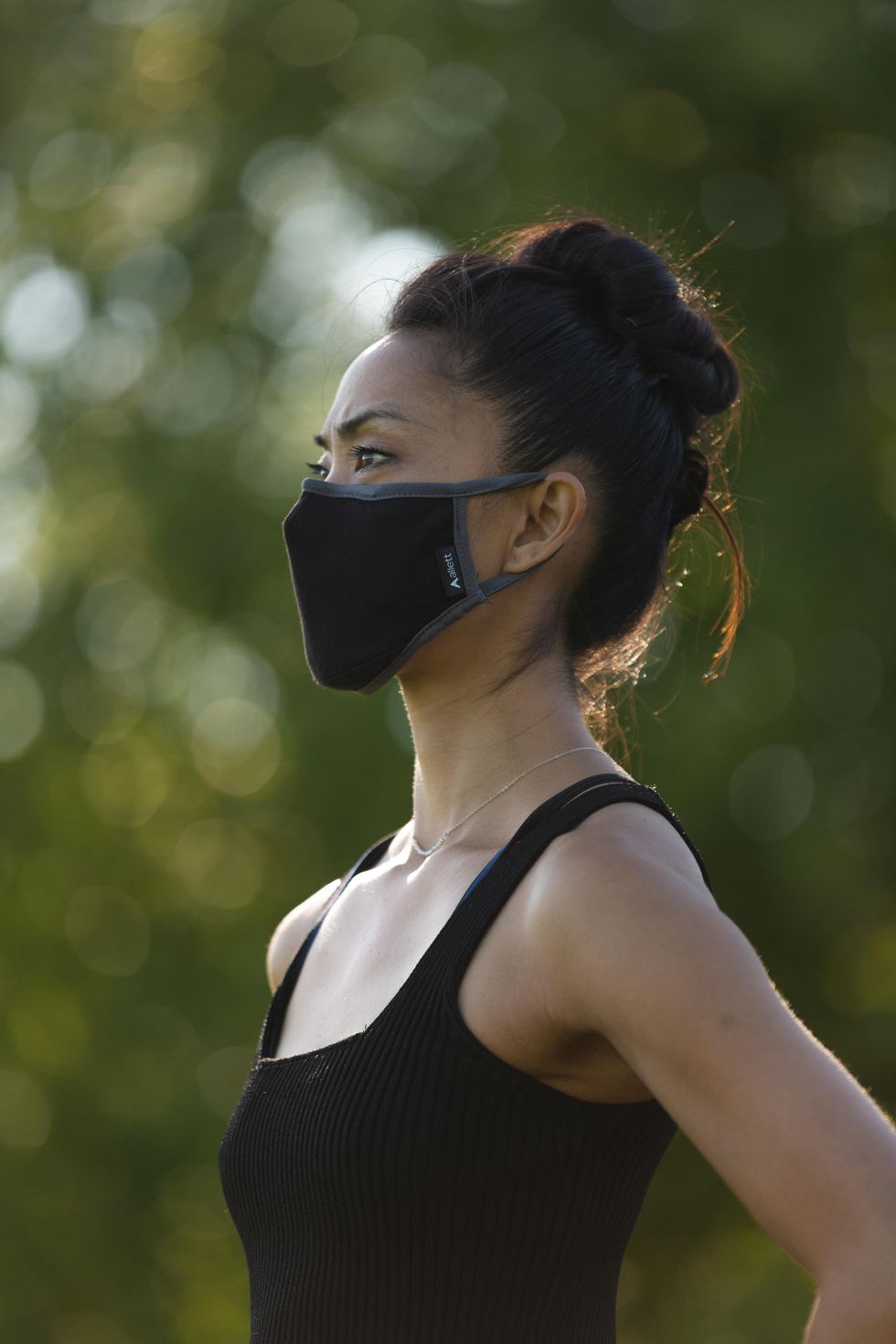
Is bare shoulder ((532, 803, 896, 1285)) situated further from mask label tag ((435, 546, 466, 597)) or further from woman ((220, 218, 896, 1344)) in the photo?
mask label tag ((435, 546, 466, 597))

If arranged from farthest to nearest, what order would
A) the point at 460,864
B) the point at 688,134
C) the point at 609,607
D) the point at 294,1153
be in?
the point at 688,134 < the point at 609,607 < the point at 460,864 < the point at 294,1153

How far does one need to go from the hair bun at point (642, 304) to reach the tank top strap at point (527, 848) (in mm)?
730

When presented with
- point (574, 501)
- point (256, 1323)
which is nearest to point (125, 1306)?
point (256, 1323)

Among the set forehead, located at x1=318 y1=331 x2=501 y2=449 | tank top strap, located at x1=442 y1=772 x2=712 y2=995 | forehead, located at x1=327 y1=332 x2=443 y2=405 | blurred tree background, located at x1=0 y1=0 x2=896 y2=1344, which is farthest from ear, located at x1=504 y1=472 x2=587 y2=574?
blurred tree background, located at x1=0 y1=0 x2=896 y2=1344

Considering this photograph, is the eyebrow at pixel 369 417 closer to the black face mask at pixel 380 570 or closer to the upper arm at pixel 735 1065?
the black face mask at pixel 380 570

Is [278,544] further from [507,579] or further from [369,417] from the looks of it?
[507,579]

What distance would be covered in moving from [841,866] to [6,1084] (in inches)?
151

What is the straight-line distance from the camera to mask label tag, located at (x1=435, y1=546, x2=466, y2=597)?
2.16 metres

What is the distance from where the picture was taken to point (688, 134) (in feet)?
20.5

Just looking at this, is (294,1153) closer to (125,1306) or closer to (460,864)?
(460,864)

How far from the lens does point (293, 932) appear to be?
2.67 m

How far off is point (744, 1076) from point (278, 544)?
5.17m

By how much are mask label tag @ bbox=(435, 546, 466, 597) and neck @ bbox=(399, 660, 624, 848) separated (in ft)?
0.46

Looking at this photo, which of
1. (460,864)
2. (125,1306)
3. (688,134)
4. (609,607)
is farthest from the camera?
(125,1306)
